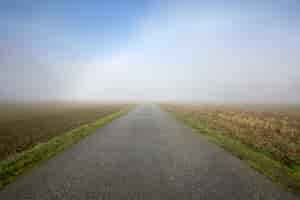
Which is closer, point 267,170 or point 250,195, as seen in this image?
point 250,195

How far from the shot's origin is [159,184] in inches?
130

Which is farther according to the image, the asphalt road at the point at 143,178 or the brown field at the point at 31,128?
the brown field at the point at 31,128

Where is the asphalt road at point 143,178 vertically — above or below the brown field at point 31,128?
above

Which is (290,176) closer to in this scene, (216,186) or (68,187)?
(216,186)

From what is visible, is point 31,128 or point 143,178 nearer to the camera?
point 143,178

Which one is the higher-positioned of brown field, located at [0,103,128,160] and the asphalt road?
the asphalt road

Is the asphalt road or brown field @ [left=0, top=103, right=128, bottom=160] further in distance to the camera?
brown field @ [left=0, top=103, right=128, bottom=160]

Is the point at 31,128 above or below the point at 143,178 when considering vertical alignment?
below

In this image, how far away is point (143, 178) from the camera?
11.6ft

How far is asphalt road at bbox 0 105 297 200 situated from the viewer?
2.91m

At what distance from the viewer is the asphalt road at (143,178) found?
9.55 feet

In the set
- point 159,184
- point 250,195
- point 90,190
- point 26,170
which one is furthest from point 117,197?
point 26,170

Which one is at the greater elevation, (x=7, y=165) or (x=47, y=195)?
(x=47, y=195)

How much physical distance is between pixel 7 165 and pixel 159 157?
19.4 feet
